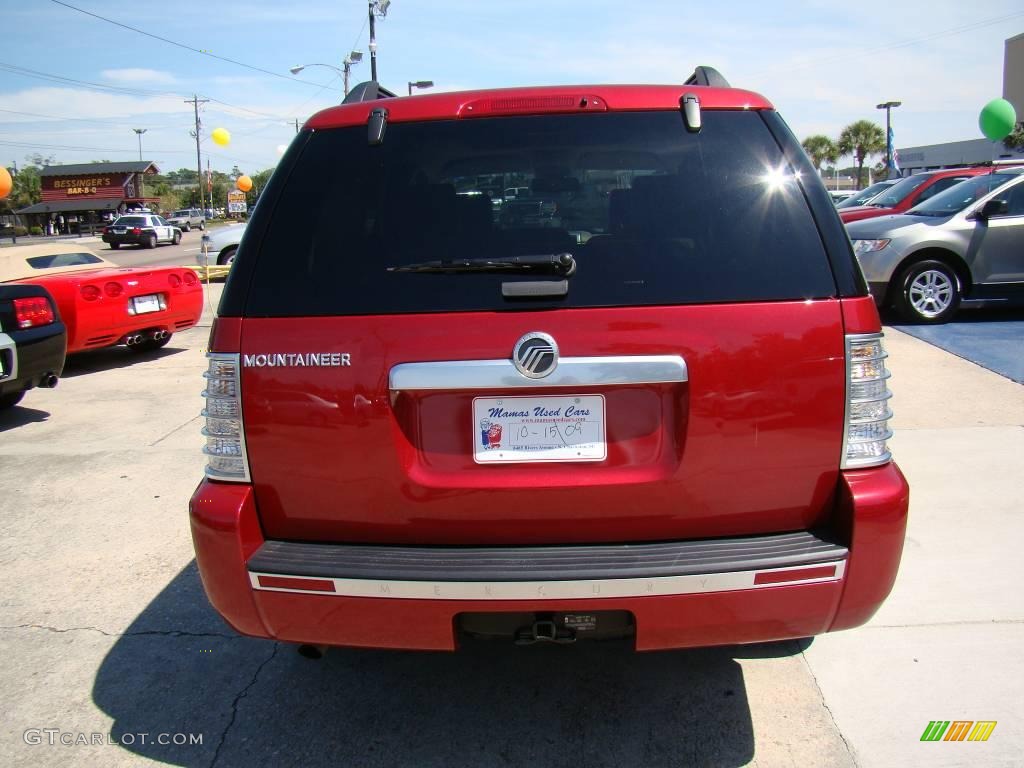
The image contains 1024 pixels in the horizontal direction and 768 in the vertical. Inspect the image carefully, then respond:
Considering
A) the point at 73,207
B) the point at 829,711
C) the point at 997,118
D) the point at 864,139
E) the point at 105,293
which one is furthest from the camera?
the point at 73,207

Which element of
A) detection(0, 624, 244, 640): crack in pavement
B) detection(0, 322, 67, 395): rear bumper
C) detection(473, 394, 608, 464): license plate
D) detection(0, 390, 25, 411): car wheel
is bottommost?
detection(0, 624, 244, 640): crack in pavement

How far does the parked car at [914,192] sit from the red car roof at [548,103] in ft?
34.2

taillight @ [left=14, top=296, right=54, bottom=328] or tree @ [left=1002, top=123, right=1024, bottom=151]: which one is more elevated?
tree @ [left=1002, top=123, right=1024, bottom=151]

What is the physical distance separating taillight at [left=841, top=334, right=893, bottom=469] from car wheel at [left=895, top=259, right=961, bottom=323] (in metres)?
7.96

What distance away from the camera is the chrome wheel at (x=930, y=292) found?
926 centimetres

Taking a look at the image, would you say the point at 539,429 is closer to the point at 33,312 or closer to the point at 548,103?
the point at 548,103

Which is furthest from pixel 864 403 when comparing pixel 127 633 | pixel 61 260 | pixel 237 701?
pixel 61 260

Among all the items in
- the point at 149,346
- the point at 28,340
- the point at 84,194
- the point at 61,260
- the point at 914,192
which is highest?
the point at 84,194

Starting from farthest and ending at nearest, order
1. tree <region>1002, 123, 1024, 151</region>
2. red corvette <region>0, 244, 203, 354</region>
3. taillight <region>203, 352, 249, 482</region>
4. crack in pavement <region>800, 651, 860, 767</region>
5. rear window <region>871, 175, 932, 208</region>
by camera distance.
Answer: tree <region>1002, 123, 1024, 151</region> → rear window <region>871, 175, 932, 208</region> → red corvette <region>0, 244, 203, 354</region> → crack in pavement <region>800, 651, 860, 767</region> → taillight <region>203, 352, 249, 482</region>

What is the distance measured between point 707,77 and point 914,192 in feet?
38.5

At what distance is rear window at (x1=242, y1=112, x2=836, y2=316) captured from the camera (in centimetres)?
220

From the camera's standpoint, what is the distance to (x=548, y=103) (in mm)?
2406

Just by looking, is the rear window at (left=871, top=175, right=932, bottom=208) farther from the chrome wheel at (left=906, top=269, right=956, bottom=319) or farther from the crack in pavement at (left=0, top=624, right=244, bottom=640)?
the crack in pavement at (left=0, top=624, right=244, bottom=640)

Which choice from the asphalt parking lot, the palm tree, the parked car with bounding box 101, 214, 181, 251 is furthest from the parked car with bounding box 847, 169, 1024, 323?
the palm tree
